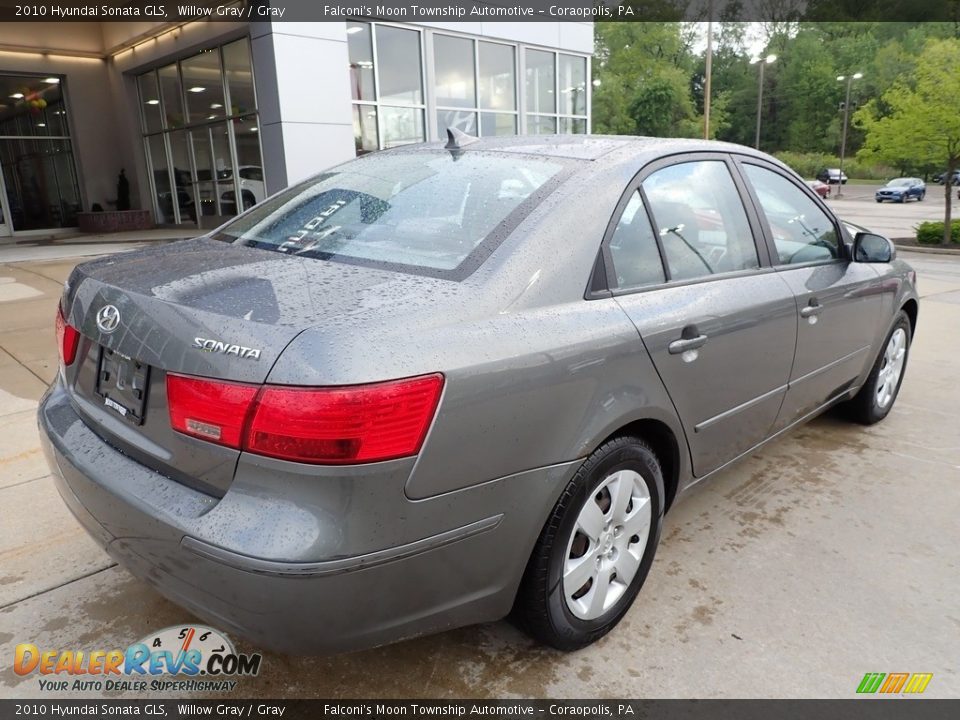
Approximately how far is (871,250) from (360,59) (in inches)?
536

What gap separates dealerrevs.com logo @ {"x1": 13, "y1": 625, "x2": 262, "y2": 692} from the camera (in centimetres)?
214

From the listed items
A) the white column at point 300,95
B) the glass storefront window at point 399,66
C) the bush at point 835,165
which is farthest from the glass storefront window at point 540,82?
the bush at point 835,165

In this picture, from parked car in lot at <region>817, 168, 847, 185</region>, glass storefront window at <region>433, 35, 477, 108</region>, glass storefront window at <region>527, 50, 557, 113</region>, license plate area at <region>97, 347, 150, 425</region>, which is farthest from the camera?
parked car in lot at <region>817, 168, 847, 185</region>

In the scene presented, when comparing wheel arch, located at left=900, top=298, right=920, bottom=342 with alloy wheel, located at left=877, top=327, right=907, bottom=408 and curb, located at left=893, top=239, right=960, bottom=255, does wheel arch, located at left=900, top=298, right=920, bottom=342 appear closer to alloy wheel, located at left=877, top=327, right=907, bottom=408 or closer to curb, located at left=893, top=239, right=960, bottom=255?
alloy wheel, located at left=877, top=327, right=907, bottom=408

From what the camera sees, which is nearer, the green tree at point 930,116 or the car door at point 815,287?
the car door at point 815,287

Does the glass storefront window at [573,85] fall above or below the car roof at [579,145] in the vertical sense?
above

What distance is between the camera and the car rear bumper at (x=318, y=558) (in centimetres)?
159

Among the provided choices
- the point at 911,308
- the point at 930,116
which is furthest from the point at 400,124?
the point at 911,308

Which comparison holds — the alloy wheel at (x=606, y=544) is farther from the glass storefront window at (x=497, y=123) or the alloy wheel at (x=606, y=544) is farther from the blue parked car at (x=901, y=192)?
the blue parked car at (x=901, y=192)

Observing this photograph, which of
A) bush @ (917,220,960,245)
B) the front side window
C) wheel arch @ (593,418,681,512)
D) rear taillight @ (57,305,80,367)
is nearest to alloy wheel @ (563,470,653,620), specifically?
wheel arch @ (593,418,681,512)

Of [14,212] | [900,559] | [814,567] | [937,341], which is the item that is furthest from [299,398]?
[14,212]

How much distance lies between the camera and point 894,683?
2.17 meters

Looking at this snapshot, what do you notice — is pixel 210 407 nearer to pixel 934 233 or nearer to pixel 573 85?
pixel 934 233

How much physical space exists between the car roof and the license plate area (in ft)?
4.90
